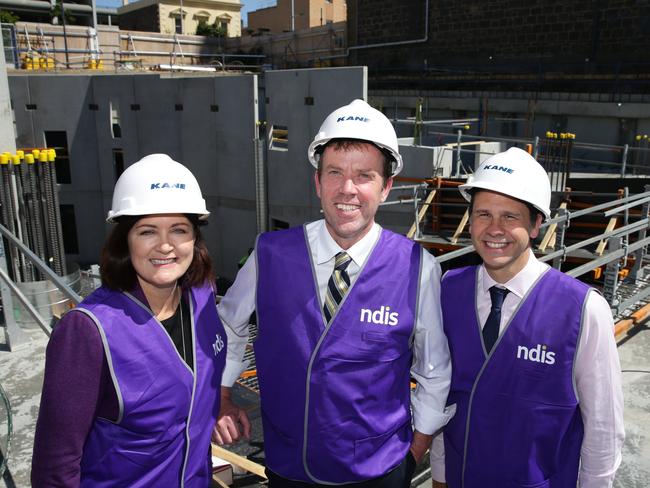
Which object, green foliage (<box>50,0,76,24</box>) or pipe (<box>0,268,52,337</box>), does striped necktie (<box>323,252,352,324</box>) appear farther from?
green foliage (<box>50,0,76,24</box>)

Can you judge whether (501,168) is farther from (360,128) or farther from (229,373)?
(229,373)

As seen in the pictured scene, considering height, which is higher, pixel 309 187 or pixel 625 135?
pixel 625 135

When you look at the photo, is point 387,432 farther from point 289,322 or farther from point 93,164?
point 93,164

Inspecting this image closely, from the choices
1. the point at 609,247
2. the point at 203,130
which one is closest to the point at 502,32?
the point at 203,130

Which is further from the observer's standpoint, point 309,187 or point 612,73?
point 612,73

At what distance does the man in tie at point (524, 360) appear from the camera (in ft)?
6.98

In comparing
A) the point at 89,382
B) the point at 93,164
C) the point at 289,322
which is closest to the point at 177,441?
the point at 89,382

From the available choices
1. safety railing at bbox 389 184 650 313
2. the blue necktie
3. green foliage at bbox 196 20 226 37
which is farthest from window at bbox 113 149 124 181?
green foliage at bbox 196 20 226 37

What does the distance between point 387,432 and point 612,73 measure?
23035mm

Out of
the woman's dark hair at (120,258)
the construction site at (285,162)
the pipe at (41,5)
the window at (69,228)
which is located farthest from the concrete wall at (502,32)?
the woman's dark hair at (120,258)

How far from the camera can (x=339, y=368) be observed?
2.13 metres

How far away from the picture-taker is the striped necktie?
2.19m

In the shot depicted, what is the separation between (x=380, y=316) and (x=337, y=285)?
0.70 feet

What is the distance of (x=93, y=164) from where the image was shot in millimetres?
19438
